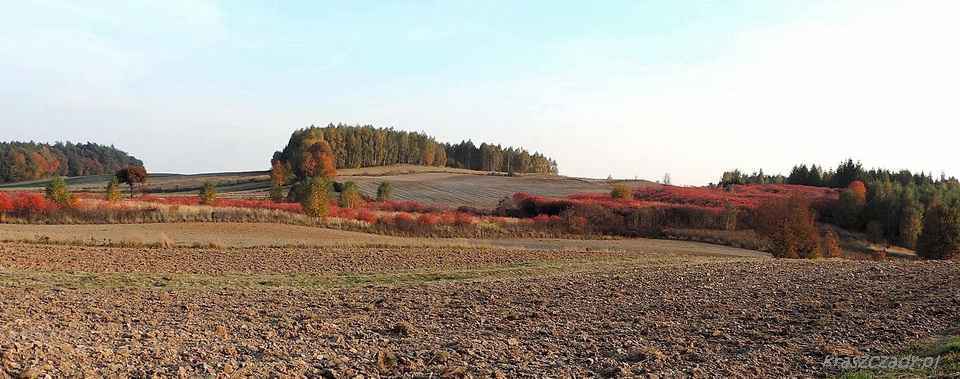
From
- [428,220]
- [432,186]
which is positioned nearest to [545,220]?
[428,220]

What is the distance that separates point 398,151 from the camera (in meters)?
161

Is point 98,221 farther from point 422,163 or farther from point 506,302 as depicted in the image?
point 422,163

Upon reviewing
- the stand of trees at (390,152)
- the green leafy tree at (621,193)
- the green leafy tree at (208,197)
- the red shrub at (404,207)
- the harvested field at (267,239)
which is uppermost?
the stand of trees at (390,152)

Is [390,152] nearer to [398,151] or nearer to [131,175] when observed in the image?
[398,151]

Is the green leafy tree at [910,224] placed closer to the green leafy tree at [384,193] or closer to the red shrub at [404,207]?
the red shrub at [404,207]

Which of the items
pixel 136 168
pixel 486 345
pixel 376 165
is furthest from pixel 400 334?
pixel 376 165

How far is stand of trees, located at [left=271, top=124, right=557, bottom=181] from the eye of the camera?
13000 cm

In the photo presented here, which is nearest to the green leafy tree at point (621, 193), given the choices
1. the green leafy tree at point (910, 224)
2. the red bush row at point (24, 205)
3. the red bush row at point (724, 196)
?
the red bush row at point (724, 196)

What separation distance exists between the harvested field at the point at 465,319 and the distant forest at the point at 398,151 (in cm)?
10151

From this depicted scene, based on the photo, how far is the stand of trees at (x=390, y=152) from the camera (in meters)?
130

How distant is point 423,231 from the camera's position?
51.3 metres

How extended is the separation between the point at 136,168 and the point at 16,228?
38.4 metres

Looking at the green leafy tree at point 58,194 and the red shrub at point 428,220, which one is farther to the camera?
the green leafy tree at point 58,194

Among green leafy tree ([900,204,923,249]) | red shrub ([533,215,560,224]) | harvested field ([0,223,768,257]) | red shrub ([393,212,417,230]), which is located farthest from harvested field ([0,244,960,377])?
green leafy tree ([900,204,923,249])
